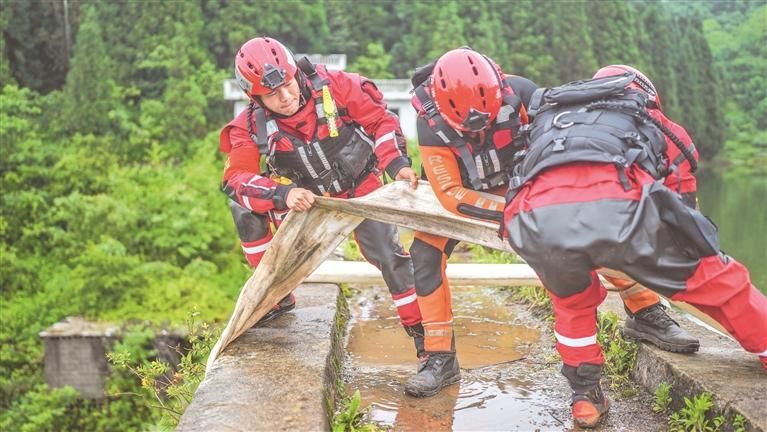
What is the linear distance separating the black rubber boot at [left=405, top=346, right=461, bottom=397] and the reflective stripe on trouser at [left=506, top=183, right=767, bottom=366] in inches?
41.7

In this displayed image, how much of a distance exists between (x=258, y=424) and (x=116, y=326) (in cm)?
1618

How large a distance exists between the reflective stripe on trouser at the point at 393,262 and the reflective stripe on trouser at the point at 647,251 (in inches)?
47.9

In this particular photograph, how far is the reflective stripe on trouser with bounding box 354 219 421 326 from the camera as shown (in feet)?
14.8

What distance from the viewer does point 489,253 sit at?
27.6 feet

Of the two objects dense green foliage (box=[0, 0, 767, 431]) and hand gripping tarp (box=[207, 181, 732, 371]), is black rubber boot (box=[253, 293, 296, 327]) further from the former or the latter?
dense green foliage (box=[0, 0, 767, 431])

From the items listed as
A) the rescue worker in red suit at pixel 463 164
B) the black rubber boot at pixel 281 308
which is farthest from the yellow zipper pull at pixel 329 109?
the black rubber boot at pixel 281 308

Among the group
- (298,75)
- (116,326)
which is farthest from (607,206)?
(116,326)

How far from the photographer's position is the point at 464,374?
182 inches

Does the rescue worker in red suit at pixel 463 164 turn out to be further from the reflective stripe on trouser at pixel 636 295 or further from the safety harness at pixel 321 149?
the safety harness at pixel 321 149

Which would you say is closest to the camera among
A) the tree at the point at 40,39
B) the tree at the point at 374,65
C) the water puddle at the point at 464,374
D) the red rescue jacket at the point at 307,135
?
the water puddle at the point at 464,374

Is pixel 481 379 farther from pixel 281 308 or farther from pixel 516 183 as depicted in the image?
pixel 516 183

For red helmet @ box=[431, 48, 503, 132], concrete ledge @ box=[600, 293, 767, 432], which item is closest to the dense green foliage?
concrete ledge @ box=[600, 293, 767, 432]

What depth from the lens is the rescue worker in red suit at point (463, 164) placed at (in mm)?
3742

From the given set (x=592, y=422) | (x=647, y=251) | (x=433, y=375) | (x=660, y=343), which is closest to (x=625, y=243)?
(x=647, y=251)
